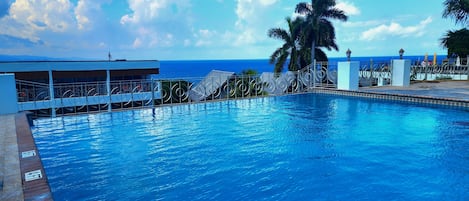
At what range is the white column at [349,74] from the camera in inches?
482

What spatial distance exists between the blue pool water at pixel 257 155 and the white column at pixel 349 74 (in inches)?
141

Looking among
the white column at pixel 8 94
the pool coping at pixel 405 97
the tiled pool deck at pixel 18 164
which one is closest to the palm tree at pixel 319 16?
the pool coping at pixel 405 97

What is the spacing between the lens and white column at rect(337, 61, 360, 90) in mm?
12253

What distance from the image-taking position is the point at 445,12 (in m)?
17.2

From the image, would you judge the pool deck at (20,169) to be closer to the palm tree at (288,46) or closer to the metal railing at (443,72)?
the palm tree at (288,46)

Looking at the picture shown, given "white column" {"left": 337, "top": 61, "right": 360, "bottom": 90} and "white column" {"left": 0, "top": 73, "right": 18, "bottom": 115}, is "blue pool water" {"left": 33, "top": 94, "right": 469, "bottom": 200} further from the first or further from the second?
"white column" {"left": 337, "top": 61, "right": 360, "bottom": 90}

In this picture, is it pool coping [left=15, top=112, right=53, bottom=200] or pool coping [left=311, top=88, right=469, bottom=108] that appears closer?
pool coping [left=15, top=112, right=53, bottom=200]

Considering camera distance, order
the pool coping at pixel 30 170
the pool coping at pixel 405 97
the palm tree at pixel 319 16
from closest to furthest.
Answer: the pool coping at pixel 30 170, the pool coping at pixel 405 97, the palm tree at pixel 319 16

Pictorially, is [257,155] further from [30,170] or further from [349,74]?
[349,74]

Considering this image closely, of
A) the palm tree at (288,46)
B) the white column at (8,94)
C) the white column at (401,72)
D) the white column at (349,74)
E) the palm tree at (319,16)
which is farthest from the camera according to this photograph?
the palm tree at (288,46)

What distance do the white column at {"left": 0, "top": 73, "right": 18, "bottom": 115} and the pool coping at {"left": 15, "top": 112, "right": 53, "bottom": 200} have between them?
198cm

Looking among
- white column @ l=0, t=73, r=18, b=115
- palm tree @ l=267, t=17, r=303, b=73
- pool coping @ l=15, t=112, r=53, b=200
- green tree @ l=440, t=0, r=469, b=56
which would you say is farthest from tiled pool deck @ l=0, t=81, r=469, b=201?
green tree @ l=440, t=0, r=469, b=56

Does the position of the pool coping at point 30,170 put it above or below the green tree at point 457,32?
below

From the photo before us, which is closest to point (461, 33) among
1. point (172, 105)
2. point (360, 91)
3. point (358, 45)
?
point (358, 45)
